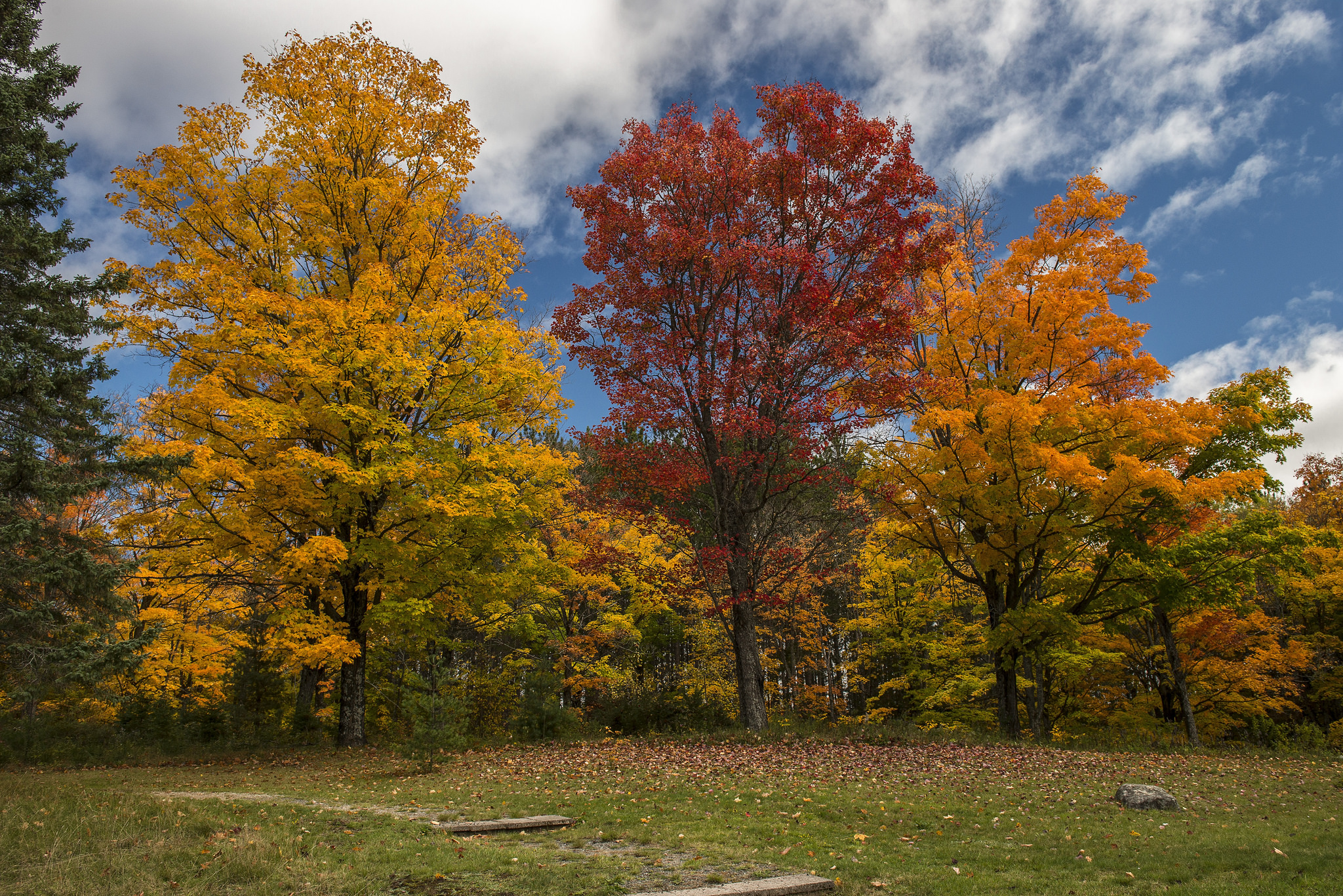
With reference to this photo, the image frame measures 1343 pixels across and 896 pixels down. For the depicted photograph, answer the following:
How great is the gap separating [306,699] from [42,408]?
13845 millimetres

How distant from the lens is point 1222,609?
19.1 meters

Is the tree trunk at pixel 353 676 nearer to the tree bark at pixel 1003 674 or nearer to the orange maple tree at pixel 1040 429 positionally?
the orange maple tree at pixel 1040 429

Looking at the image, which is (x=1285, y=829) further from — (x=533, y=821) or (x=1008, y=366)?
(x=1008, y=366)

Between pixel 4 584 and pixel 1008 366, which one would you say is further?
pixel 1008 366

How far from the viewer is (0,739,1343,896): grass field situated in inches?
215

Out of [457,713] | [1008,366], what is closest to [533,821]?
[457,713]

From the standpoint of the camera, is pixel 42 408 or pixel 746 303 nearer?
pixel 42 408

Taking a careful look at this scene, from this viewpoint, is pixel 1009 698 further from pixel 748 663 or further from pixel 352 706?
pixel 352 706

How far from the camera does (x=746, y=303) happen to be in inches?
573

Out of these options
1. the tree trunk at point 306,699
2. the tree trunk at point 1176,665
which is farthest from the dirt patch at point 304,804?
the tree trunk at point 1176,665

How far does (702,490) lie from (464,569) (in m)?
5.87

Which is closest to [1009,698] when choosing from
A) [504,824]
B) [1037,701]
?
[1037,701]

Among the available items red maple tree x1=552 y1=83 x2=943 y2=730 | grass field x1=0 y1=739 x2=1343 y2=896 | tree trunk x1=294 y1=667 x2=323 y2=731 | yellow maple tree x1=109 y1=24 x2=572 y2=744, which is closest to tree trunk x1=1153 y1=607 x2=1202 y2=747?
grass field x1=0 y1=739 x2=1343 y2=896

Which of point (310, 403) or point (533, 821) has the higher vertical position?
point (310, 403)
